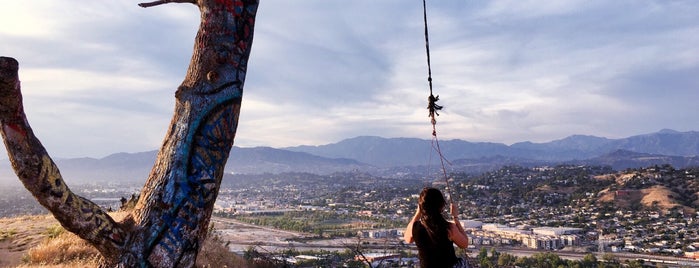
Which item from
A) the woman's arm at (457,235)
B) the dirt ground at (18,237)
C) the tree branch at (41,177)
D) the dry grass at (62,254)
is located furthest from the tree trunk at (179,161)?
the dirt ground at (18,237)

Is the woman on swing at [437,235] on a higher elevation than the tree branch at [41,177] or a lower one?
lower

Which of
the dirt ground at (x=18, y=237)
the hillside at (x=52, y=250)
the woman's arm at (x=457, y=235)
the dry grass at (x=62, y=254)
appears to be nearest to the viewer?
the woman's arm at (x=457, y=235)

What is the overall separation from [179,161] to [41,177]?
0.67m

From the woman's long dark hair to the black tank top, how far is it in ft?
0.11

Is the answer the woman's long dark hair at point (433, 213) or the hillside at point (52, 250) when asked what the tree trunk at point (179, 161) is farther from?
the hillside at point (52, 250)

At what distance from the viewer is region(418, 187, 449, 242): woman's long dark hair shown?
143 inches

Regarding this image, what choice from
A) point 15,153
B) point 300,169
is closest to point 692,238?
point 15,153

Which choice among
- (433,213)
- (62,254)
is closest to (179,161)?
(433,213)

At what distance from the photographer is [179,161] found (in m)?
2.93

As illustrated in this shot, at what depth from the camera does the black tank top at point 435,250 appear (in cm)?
364

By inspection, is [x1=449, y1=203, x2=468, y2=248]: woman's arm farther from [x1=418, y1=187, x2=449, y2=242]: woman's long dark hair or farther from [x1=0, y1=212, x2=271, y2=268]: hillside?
[x1=0, y1=212, x2=271, y2=268]: hillside

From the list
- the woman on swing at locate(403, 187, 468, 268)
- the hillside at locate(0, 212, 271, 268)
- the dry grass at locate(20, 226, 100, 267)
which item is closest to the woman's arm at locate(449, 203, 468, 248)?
the woman on swing at locate(403, 187, 468, 268)

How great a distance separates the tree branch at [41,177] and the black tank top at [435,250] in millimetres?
1932

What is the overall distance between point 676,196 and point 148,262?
162 feet
